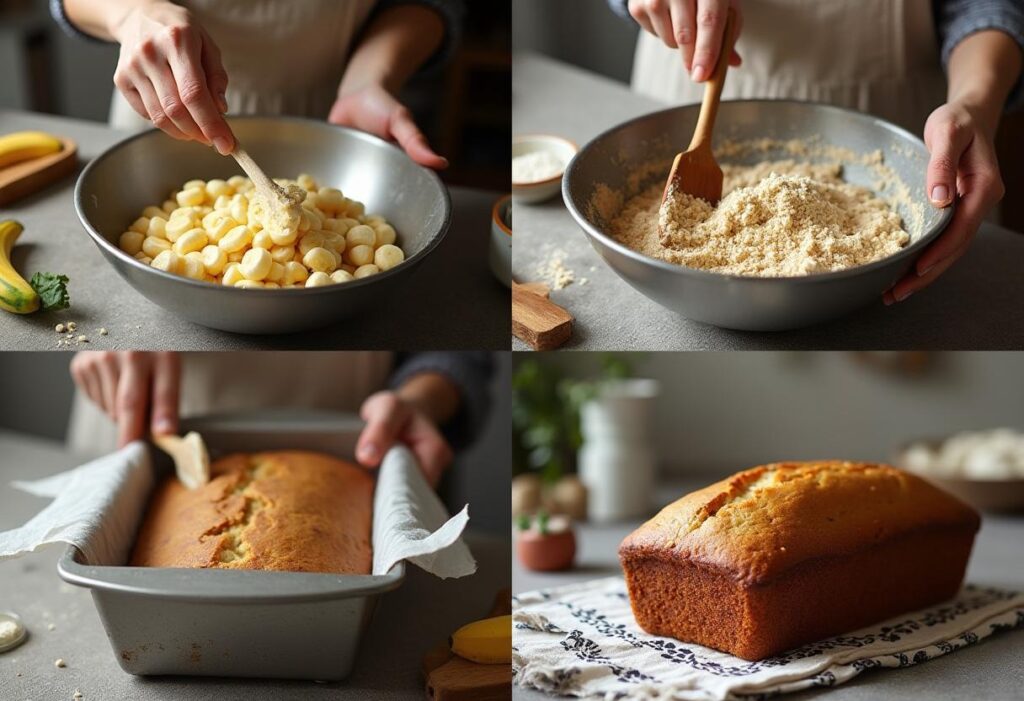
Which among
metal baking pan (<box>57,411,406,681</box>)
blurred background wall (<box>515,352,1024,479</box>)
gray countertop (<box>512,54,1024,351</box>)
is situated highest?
gray countertop (<box>512,54,1024,351</box>)

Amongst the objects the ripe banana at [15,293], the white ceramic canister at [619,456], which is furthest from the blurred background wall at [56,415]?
the ripe banana at [15,293]

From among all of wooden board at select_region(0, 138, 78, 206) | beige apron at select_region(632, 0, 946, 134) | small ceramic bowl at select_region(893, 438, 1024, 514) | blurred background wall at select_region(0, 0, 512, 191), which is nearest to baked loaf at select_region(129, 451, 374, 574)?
wooden board at select_region(0, 138, 78, 206)

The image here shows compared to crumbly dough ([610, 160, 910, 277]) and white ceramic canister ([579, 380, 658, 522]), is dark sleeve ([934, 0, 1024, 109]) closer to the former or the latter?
crumbly dough ([610, 160, 910, 277])

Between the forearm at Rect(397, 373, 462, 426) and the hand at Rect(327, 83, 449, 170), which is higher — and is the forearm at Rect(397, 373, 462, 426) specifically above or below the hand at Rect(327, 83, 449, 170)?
below

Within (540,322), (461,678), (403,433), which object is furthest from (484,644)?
(403,433)

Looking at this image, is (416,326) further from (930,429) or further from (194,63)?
(930,429)

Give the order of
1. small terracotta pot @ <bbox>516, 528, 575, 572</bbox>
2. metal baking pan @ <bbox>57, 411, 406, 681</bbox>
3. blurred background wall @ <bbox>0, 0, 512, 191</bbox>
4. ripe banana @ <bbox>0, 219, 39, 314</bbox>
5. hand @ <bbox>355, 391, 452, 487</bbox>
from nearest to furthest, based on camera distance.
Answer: metal baking pan @ <bbox>57, 411, 406, 681</bbox> → ripe banana @ <bbox>0, 219, 39, 314</bbox> → hand @ <bbox>355, 391, 452, 487</bbox> → small terracotta pot @ <bbox>516, 528, 575, 572</bbox> → blurred background wall @ <bbox>0, 0, 512, 191</bbox>
